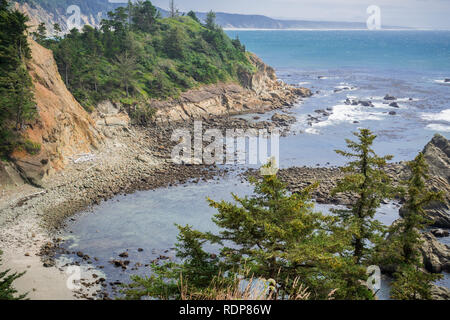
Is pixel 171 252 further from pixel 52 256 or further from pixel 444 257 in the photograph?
pixel 444 257

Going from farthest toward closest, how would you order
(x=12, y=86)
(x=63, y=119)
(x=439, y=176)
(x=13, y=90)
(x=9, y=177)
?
(x=63, y=119) → (x=439, y=176) → (x=12, y=86) → (x=13, y=90) → (x=9, y=177)

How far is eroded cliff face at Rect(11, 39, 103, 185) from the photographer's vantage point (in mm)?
35188

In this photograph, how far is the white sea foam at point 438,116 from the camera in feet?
229

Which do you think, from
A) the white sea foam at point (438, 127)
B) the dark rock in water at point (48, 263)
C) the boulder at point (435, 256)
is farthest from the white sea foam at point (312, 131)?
the dark rock in water at point (48, 263)

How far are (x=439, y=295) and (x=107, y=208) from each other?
28250mm

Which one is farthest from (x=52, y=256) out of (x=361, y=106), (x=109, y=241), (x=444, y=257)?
(x=361, y=106)

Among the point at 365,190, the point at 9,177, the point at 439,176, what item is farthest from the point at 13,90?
A: the point at 439,176

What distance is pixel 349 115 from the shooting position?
73.2 metres

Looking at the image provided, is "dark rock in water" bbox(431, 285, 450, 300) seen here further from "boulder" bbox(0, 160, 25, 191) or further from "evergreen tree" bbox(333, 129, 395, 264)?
"boulder" bbox(0, 160, 25, 191)

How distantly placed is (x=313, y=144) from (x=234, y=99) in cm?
2320

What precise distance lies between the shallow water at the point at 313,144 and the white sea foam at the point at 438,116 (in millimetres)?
191

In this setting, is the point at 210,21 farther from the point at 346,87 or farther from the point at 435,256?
the point at 435,256
